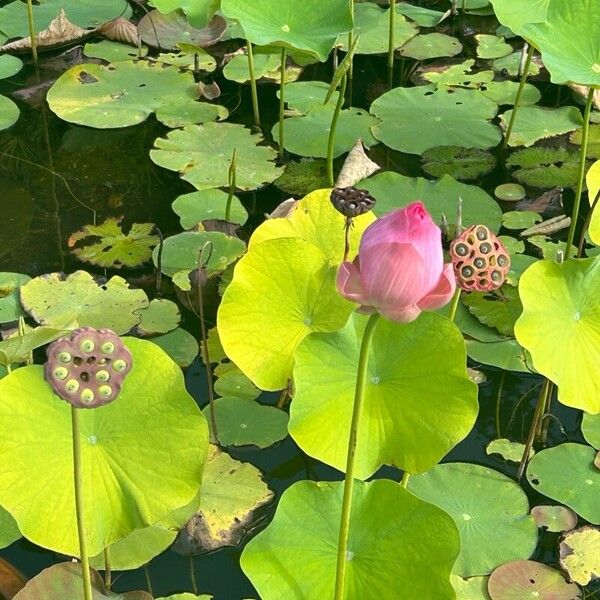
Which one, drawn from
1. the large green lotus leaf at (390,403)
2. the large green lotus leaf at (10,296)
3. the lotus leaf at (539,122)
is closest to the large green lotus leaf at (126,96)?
the large green lotus leaf at (10,296)

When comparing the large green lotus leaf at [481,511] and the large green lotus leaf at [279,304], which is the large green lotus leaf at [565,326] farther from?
the large green lotus leaf at [279,304]

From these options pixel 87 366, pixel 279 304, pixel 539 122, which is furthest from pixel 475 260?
pixel 539 122

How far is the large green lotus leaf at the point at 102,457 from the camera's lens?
59.0 inches

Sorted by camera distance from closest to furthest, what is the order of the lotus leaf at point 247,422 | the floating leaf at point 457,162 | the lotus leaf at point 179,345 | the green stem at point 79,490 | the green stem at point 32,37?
the green stem at point 79,490 < the lotus leaf at point 247,422 < the lotus leaf at point 179,345 < the floating leaf at point 457,162 < the green stem at point 32,37

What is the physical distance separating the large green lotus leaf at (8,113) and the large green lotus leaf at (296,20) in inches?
33.5

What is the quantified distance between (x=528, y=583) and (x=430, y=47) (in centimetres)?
225

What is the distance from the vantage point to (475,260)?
5.52 ft

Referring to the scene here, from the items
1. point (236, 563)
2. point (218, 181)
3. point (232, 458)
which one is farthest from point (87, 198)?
point (236, 563)

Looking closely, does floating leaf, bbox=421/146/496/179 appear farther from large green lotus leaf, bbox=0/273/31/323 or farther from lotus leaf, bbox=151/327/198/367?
large green lotus leaf, bbox=0/273/31/323

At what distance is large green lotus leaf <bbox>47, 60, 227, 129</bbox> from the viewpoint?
3.04 meters

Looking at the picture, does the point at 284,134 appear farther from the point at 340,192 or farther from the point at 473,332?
the point at 340,192

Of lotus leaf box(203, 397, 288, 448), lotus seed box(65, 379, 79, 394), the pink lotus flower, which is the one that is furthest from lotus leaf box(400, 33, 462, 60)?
lotus seed box(65, 379, 79, 394)

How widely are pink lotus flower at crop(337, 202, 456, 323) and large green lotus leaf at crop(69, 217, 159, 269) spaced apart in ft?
4.24

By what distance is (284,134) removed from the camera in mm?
3016
